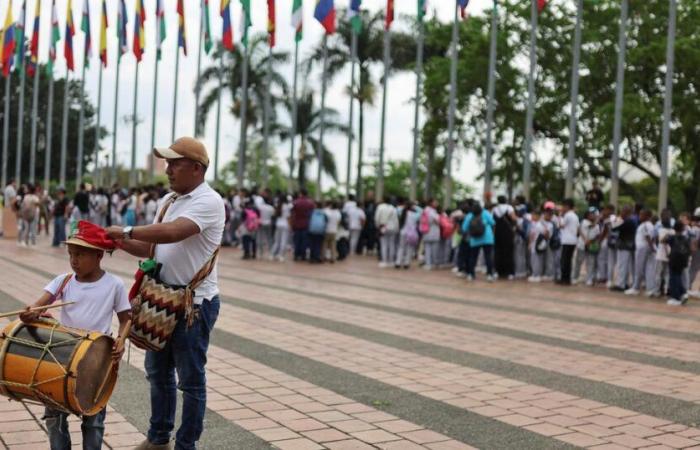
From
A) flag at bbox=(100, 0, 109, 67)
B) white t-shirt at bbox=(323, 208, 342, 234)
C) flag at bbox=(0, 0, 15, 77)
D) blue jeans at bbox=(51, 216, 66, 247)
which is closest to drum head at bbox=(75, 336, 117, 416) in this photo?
white t-shirt at bbox=(323, 208, 342, 234)

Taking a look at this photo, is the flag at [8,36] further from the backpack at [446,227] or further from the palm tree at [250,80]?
the backpack at [446,227]

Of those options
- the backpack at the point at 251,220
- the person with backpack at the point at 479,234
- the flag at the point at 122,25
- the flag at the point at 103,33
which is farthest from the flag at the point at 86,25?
the person with backpack at the point at 479,234

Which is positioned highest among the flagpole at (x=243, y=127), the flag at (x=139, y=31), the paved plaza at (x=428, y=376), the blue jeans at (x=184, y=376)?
the flag at (x=139, y=31)

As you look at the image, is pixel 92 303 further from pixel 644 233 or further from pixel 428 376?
pixel 644 233

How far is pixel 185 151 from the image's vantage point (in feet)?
14.8

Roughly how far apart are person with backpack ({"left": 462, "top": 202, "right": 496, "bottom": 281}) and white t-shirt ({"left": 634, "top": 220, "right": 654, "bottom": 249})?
2963 mm

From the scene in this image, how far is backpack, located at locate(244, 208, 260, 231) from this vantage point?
21.4m

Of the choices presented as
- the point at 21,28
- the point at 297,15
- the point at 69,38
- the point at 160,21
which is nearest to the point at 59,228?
the point at 297,15

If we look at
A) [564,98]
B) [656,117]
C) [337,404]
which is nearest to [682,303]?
[337,404]

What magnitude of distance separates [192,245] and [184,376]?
2.18 feet

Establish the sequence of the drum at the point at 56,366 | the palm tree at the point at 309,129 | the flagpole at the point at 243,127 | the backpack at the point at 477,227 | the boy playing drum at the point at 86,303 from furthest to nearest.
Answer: the palm tree at the point at 309,129, the flagpole at the point at 243,127, the backpack at the point at 477,227, the boy playing drum at the point at 86,303, the drum at the point at 56,366

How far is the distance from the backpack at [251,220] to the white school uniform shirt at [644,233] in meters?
9.26

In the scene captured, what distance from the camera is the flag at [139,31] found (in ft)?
103

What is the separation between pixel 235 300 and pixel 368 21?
1382 inches
